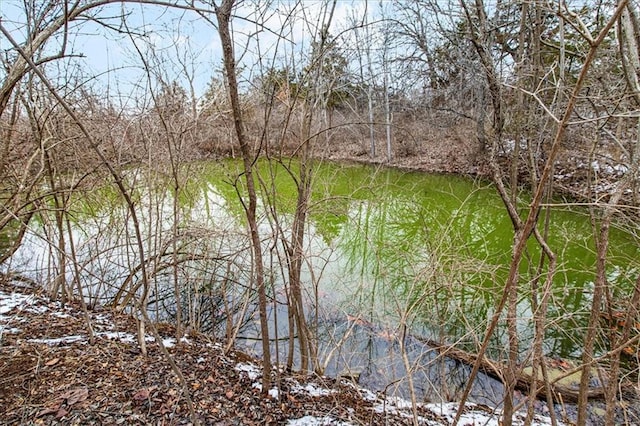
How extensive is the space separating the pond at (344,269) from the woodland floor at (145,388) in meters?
0.43

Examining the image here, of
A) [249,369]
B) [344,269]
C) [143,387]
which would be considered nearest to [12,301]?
[143,387]

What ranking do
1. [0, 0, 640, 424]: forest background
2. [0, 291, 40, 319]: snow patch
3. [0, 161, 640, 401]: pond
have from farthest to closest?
[0, 291, 40, 319]: snow patch → [0, 161, 640, 401]: pond → [0, 0, 640, 424]: forest background

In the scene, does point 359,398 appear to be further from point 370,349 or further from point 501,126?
point 501,126

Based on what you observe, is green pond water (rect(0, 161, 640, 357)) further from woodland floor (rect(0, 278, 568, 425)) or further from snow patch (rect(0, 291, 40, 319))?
woodland floor (rect(0, 278, 568, 425))

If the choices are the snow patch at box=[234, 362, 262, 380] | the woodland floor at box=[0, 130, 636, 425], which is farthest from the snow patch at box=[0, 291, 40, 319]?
the snow patch at box=[234, 362, 262, 380]

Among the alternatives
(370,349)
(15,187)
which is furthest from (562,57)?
(15,187)

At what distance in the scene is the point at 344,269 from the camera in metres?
5.63

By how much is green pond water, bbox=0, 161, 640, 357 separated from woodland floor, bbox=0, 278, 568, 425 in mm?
697

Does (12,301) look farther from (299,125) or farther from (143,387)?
(299,125)

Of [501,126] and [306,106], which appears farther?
[306,106]

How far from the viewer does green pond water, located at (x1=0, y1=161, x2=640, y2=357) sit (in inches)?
125

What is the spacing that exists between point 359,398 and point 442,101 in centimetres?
1657

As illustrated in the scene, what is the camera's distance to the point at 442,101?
16.8 metres

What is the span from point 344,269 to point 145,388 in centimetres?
365
